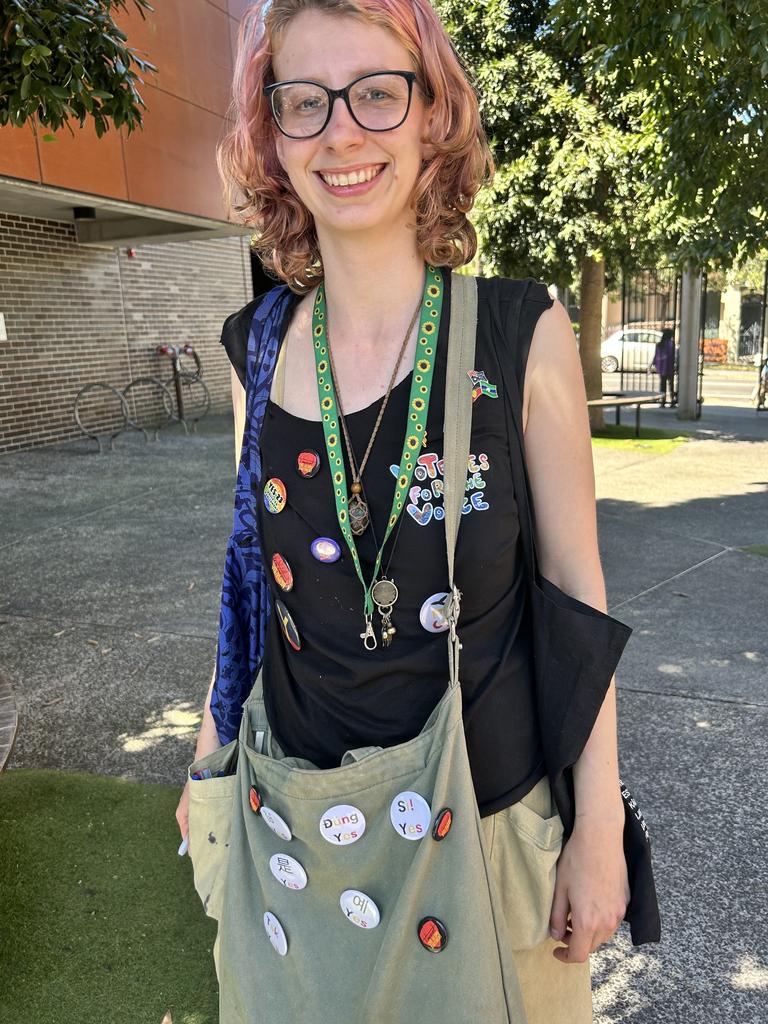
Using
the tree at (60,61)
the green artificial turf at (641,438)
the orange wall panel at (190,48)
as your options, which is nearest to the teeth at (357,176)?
the tree at (60,61)

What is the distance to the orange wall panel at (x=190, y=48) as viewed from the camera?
10273 mm

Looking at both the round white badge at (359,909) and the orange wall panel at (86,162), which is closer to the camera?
the round white badge at (359,909)

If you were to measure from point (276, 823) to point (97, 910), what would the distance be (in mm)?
1834

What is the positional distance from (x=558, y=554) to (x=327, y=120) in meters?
0.73

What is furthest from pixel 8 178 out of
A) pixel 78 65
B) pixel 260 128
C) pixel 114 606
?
pixel 260 128

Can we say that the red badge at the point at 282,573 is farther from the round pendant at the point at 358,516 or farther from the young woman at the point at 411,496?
the round pendant at the point at 358,516

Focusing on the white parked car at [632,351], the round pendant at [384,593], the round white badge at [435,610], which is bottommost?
the white parked car at [632,351]

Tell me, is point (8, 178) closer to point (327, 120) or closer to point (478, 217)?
point (478, 217)

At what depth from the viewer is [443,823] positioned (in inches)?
44.9

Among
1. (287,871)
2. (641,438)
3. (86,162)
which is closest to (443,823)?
(287,871)

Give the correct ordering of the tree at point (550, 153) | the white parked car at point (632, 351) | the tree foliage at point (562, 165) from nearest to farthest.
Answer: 1. the tree foliage at point (562, 165)
2. the tree at point (550, 153)
3. the white parked car at point (632, 351)

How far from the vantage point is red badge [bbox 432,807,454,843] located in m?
1.14

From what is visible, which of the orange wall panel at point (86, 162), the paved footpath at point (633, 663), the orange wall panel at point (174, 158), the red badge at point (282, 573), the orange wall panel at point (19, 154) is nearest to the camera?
the red badge at point (282, 573)

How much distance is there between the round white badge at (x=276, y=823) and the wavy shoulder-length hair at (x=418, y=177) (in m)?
0.88
